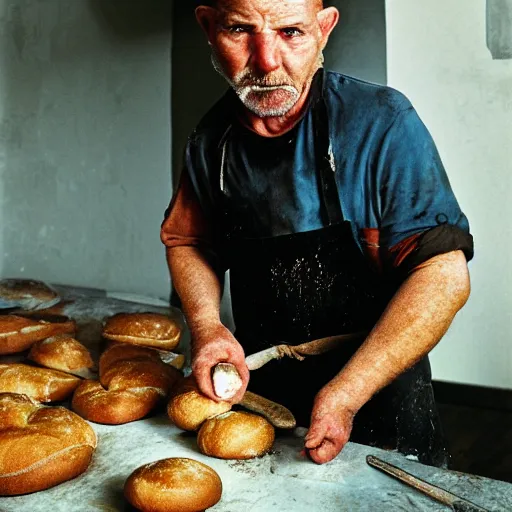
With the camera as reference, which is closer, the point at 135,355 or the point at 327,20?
the point at 327,20

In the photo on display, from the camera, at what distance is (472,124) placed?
1771 mm

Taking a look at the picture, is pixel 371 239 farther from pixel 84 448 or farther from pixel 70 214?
pixel 70 214

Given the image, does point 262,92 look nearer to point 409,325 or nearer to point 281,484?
point 409,325

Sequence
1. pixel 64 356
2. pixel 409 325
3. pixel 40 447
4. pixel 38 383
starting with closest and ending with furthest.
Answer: pixel 40 447 < pixel 409 325 < pixel 38 383 < pixel 64 356

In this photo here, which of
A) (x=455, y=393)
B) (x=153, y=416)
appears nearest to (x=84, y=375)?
(x=153, y=416)

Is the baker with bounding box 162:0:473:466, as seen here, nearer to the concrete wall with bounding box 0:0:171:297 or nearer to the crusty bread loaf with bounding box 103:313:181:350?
the crusty bread loaf with bounding box 103:313:181:350

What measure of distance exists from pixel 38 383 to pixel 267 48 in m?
1.12

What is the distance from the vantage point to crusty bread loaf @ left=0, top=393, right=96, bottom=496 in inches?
57.7

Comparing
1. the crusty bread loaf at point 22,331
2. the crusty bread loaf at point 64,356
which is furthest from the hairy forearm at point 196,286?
the crusty bread loaf at point 22,331

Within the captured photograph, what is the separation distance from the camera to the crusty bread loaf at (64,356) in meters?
2.10

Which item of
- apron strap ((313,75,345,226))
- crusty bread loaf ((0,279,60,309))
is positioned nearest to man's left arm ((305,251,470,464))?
apron strap ((313,75,345,226))

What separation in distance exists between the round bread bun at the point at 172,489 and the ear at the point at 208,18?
106 cm

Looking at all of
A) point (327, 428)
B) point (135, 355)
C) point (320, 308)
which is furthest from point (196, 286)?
point (327, 428)

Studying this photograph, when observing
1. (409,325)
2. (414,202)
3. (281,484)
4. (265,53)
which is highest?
(265,53)
